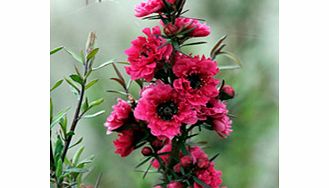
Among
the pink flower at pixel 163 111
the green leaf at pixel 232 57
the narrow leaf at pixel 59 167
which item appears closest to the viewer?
the pink flower at pixel 163 111

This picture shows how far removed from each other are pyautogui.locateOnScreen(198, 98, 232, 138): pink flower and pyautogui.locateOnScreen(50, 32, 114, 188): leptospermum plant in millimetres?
303

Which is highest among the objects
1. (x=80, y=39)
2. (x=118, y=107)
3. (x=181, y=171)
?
(x=80, y=39)

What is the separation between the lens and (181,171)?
3.31 ft

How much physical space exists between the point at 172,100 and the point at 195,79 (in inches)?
2.5

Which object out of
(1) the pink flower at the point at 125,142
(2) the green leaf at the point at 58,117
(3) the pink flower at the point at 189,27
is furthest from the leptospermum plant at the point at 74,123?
(3) the pink flower at the point at 189,27

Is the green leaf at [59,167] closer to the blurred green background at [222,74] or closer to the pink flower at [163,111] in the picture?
the blurred green background at [222,74]

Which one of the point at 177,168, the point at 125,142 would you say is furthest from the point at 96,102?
the point at 177,168

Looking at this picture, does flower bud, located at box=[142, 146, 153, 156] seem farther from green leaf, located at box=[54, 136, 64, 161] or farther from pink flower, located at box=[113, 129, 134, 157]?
green leaf, located at box=[54, 136, 64, 161]

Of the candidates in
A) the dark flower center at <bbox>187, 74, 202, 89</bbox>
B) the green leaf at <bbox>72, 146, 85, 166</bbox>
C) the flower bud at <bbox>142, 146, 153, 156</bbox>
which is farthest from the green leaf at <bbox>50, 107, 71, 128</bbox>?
the dark flower center at <bbox>187, 74, 202, 89</bbox>

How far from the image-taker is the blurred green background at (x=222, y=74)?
3.94 ft

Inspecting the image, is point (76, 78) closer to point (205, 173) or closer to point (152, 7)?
point (152, 7)
